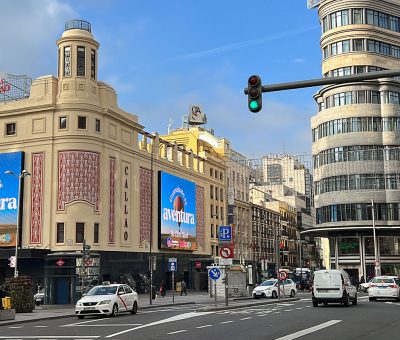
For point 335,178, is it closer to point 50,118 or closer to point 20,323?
point 50,118

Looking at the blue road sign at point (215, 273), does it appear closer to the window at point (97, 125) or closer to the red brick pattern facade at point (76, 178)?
the red brick pattern facade at point (76, 178)

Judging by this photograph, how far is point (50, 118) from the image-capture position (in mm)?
49312

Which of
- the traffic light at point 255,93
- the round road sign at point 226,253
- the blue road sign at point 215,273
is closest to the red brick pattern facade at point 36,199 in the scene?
the blue road sign at point 215,273

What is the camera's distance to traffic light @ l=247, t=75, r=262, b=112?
14523mm

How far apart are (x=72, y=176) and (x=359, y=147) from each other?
3741cm

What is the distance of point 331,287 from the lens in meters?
30.3

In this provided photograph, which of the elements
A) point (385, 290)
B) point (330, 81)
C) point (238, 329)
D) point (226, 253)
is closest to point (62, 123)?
point (226, 253)

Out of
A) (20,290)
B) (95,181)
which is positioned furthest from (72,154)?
(20,290)

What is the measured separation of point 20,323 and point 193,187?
44484mm

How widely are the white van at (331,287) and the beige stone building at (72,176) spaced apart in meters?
21.2

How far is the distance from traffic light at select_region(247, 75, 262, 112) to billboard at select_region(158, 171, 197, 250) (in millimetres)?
46919

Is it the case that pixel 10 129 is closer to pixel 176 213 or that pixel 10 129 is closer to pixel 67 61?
pixel 67 61

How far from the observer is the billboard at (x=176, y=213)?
61.5 meters

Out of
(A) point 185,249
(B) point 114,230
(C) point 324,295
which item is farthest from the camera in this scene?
(A) point 185,249
